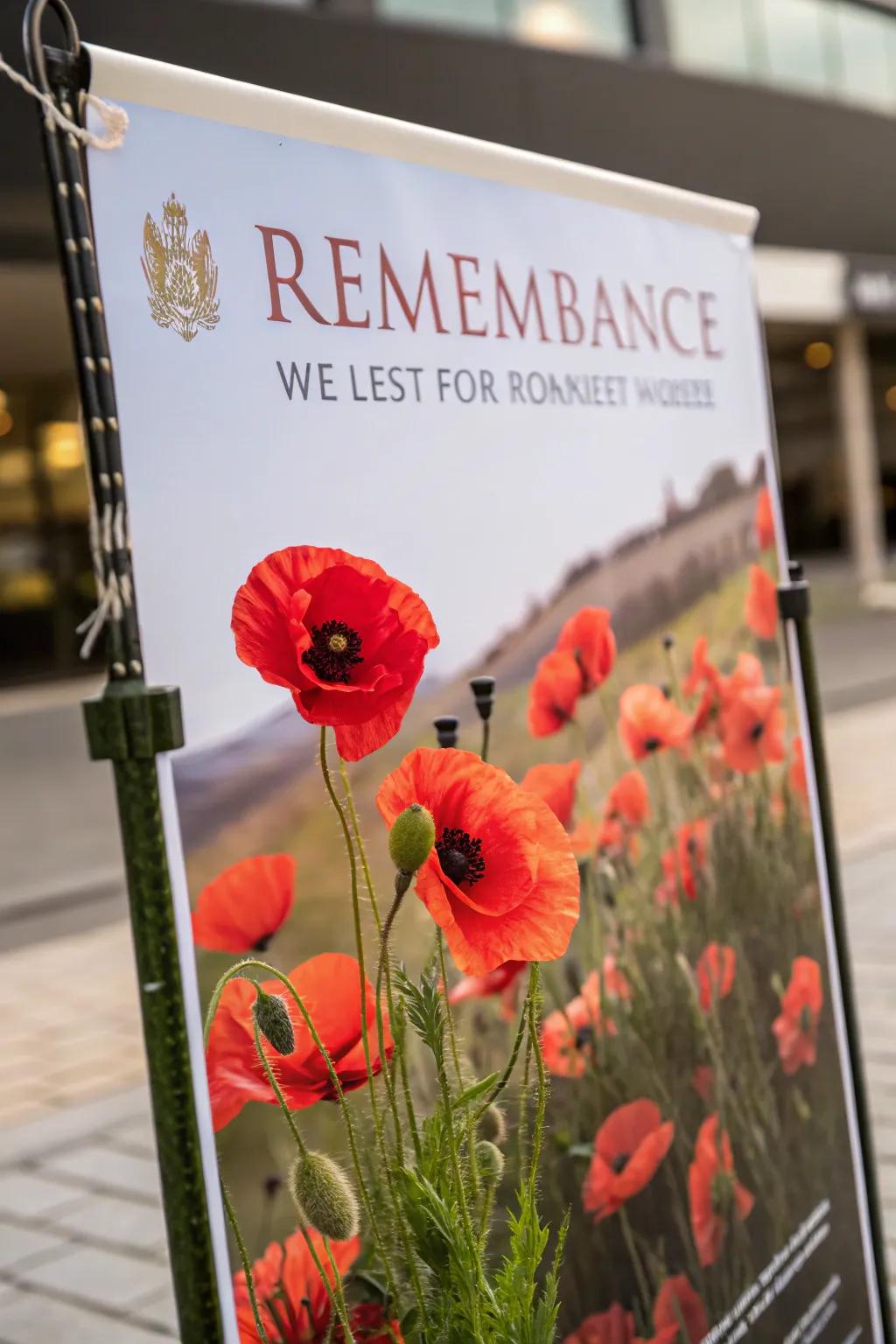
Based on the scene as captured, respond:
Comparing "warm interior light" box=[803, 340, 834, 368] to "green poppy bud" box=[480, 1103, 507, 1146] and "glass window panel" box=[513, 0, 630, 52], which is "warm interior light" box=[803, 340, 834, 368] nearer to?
"glass window panel" box=[513, 0, 630, 52]

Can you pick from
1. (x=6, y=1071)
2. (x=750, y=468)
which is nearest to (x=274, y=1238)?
(x=750, y=468)

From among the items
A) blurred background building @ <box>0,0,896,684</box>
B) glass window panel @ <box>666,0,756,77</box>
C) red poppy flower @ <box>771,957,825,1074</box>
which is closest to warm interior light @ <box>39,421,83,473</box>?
blurred background building @ <box>0,0,896,684</box>

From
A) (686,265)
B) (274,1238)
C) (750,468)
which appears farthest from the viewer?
(750,468)

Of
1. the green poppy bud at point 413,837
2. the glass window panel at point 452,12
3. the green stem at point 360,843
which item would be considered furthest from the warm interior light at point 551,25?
the green poppy bud at point 413,837

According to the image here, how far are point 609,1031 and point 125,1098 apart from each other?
263 centimetres

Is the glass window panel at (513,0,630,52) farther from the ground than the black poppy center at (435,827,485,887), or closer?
farther from the ground

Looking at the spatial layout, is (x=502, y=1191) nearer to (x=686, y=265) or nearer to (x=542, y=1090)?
(x=542, y=1090)

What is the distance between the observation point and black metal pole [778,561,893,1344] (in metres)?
2.08

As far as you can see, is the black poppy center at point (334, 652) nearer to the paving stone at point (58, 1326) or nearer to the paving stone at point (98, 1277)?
the paving stone at point (58, 1326)

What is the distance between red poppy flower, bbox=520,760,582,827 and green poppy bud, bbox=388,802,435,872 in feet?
1.23

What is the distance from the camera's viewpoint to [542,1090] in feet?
4.50

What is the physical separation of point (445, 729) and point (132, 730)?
0.38 meters

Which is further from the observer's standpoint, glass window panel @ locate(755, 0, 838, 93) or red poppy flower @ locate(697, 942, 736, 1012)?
glass window panel @ locate(755, 0, 838, 93)

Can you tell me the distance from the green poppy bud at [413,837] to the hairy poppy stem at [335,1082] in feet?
0.46
